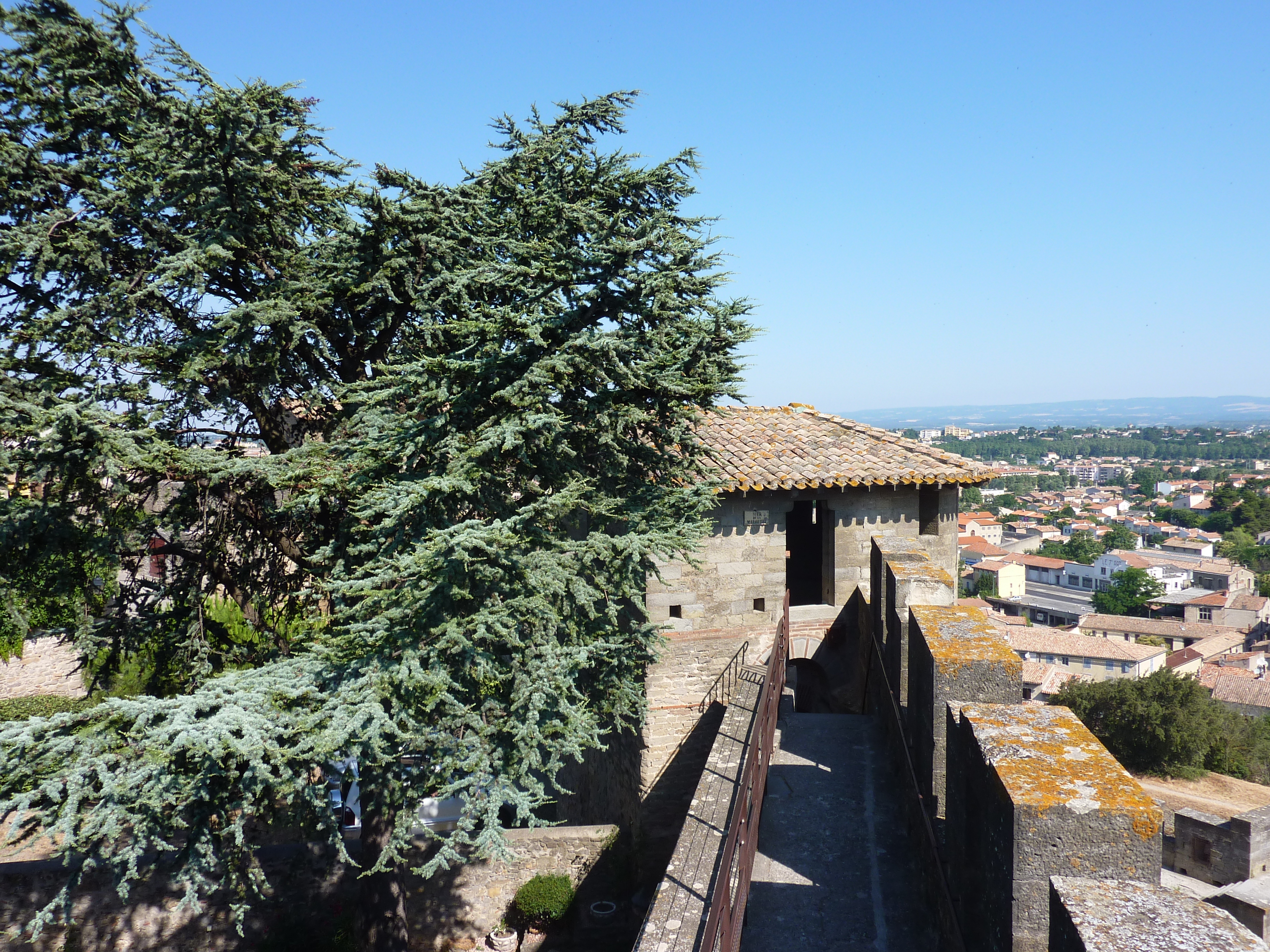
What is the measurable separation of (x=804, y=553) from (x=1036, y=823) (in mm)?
12102

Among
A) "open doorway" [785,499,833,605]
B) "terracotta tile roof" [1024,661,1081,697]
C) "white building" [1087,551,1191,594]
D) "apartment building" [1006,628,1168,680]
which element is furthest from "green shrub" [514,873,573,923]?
"white building" [1087,551,1191,594]

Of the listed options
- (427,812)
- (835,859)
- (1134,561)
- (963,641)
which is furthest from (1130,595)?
(963,641)

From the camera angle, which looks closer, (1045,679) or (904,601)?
(904,601)

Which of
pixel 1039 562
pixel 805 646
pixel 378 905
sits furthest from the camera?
pixel 1039 562

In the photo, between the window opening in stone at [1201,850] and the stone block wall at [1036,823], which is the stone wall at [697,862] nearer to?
the stone block wall at [1036,823]

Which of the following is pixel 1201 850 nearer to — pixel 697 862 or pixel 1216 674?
pixel 697 862

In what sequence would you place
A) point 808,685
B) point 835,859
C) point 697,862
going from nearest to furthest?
point 697,862 < point 835,859 < point 808,685

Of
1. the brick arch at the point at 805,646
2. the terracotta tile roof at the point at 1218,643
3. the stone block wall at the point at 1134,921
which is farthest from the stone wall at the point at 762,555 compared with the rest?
the terracotta tile roof at the point at 1218,643

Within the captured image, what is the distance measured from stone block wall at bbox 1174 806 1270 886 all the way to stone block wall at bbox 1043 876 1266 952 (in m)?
26.1

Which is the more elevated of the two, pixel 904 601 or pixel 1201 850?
pixel 904 601

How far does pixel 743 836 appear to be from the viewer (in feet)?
17.5

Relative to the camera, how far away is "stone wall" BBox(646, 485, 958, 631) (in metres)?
10.6

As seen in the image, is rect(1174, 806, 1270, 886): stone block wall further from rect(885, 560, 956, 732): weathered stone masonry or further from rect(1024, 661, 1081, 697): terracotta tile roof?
rect(1024, 661, 1081, 697): terracotta tile roof

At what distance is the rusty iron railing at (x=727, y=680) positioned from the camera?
10.7m
